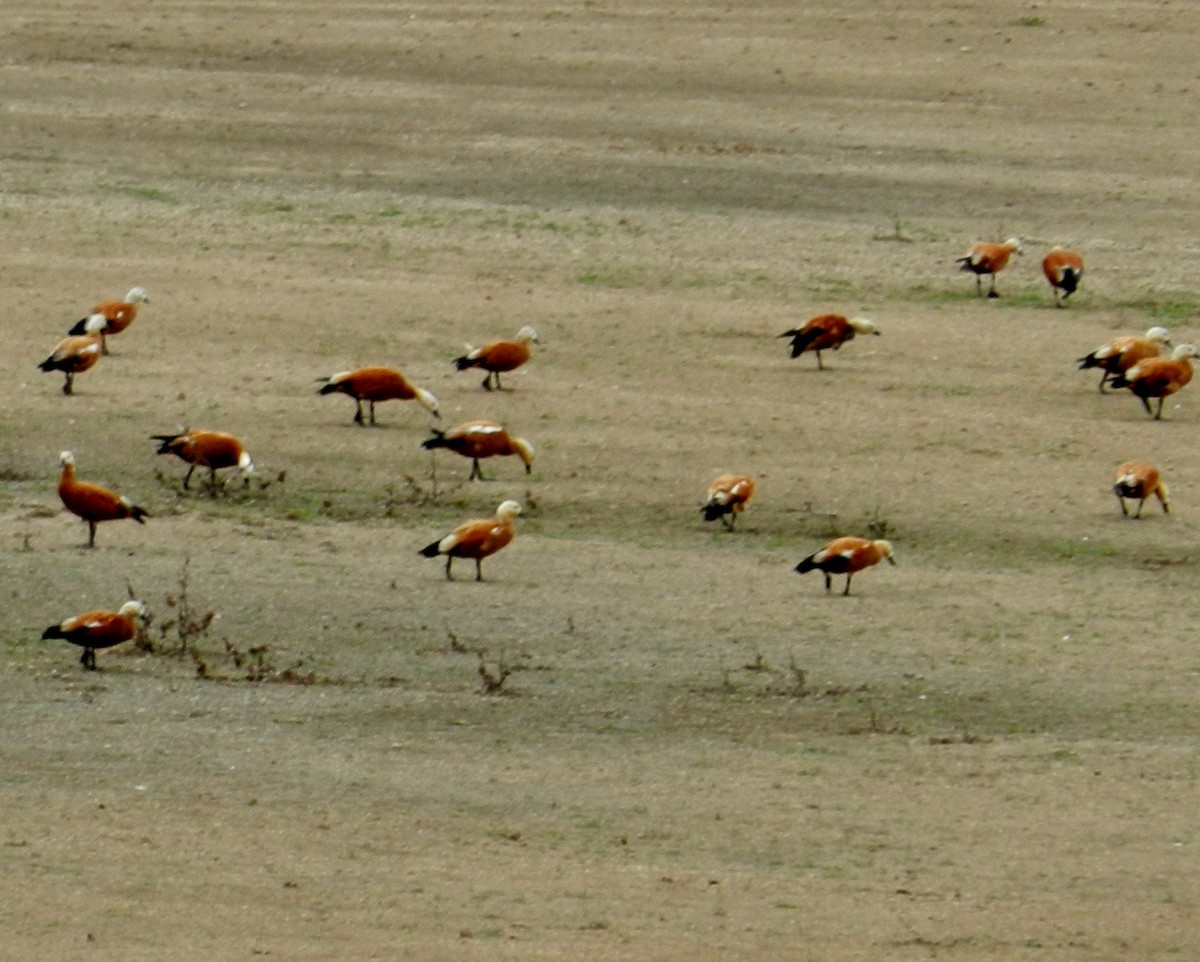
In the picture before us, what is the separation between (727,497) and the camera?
1692 cm

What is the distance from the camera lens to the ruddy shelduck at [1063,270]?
73.5 ft

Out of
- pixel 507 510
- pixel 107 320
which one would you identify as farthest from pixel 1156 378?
pixel 107 320

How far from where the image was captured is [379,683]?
1415 cm

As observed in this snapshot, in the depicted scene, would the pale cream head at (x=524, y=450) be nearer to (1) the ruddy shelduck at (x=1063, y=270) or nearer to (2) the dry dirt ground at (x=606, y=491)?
(2) the dry dirt ground at (x=606, y=491)

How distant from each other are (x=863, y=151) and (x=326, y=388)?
31.4ft

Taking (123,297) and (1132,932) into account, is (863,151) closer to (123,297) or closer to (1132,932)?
(123,297)

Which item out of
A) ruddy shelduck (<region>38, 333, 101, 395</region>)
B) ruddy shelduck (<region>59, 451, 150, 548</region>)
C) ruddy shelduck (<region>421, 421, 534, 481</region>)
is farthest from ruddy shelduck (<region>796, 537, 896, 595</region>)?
ruddy shelduck (<region>38, 333, 101, 395</region>)

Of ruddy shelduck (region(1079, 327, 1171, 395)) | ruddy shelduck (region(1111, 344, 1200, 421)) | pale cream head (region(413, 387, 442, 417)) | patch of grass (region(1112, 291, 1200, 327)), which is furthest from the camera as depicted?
patch of grass (region(1112, 291, 1200, 327))

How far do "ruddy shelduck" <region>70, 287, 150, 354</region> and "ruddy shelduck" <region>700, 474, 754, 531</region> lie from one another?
5222 millimetres

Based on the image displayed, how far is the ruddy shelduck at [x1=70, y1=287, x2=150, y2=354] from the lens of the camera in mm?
20078

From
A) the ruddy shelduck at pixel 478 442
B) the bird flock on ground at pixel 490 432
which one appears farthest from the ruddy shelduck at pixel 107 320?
the ruddy shelduck at pixel 478 442

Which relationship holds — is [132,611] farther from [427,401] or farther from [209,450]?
[427,401]

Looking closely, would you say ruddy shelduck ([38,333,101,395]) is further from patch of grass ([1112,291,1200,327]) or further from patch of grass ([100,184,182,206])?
patch of grass ([1112,291,1200,327])

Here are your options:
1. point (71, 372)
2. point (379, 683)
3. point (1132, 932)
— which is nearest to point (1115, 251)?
point (71, 372)
